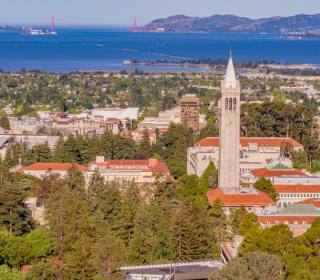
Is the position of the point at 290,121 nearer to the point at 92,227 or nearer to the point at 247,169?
the point at 247,169

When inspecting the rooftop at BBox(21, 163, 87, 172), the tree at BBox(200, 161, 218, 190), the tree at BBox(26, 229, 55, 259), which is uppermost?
the tree at BBox(26, 229, 55, 259)

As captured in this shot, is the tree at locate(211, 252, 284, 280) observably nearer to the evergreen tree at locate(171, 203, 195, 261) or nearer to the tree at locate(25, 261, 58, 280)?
the tree at locate(25, 261, 58, 280)

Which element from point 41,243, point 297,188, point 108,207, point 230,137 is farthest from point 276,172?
point 41,243

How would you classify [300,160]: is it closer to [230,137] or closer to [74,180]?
[230,137]

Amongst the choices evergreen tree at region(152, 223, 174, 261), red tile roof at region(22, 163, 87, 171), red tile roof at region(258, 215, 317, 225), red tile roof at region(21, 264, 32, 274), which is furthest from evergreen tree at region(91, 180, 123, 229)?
red tile roof at region(22, 163, 87, 171)

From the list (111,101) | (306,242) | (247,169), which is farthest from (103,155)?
(111,101)

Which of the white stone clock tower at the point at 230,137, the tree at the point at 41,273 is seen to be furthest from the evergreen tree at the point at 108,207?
the tree at the point at 41,273
